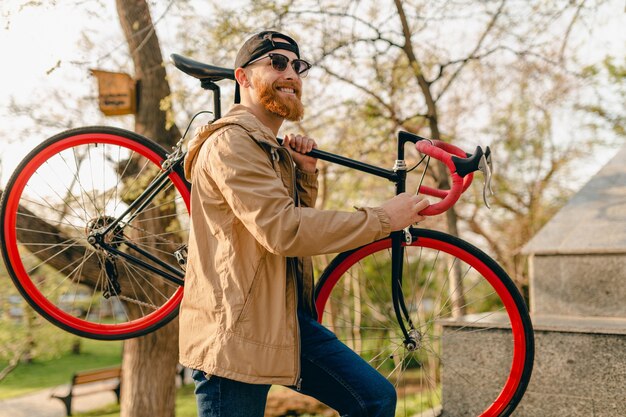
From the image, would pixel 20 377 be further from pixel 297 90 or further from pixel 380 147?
pixel 297 90

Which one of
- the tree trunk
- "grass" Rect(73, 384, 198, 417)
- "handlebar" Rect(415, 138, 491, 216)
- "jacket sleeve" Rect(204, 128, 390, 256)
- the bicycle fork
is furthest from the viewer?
"grass" Rect(73, 384, 198, 417)

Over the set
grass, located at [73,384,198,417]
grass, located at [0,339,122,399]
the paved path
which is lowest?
grass, located at [0,339,122,399]

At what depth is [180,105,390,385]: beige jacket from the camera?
70.9 inches

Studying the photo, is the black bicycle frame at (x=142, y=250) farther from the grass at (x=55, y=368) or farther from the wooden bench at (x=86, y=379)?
the grass at (x=55, y=368)

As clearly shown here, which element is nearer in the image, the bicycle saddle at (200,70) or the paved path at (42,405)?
the bicycle saddle at (200,70)

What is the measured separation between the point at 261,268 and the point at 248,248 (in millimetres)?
79

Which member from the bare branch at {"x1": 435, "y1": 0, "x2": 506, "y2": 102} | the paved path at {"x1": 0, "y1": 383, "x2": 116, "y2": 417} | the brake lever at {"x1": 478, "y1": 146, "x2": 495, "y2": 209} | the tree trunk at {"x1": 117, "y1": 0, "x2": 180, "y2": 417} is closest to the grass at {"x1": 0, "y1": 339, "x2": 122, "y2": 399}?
the paved path at {"x1": 0, "y1": 383, "x2": 116, "y2": 417}

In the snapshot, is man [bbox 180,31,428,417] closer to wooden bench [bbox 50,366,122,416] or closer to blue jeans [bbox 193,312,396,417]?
A: blue jeans [bbox 193,312,396,417]

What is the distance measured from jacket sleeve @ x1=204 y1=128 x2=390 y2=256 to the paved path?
1648 centimetres

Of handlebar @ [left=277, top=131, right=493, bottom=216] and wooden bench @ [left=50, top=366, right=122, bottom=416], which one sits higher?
handlebar @ [left=277, top=131, right=493, bottom=216]

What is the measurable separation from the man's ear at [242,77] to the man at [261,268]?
7cm

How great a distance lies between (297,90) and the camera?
2170 millimetres

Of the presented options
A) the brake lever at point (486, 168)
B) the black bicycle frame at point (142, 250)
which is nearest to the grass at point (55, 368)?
the black bicycle frame at point (142, 250)

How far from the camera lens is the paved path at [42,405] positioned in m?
16.8
